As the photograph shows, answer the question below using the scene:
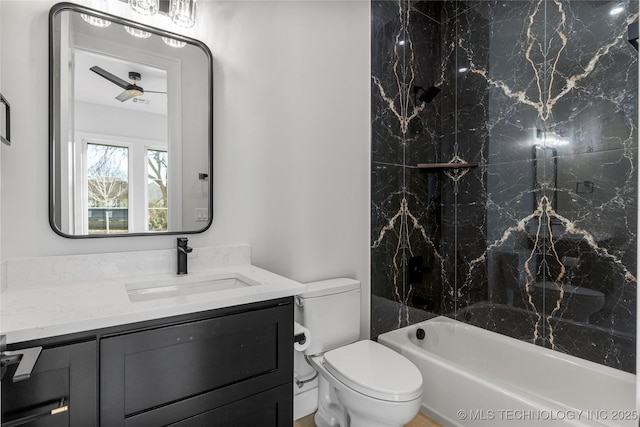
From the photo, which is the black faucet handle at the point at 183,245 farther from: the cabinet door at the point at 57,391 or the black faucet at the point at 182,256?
the cabinet door at the point at 57,391

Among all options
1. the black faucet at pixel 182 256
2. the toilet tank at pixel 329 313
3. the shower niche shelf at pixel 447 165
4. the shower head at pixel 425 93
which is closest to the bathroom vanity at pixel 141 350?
the black faucet at pixel 182 256

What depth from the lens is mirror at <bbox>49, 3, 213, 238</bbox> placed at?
4.64 ft

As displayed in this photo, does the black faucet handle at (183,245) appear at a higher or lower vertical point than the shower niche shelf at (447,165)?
lower

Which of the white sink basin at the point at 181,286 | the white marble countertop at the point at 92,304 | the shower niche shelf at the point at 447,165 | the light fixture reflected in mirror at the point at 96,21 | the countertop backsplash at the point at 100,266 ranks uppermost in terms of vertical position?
the light fixture reflected in mirror at the point at 96,21

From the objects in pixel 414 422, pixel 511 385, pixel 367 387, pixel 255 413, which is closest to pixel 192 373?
pixel 255 413

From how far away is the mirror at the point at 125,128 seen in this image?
142 cm

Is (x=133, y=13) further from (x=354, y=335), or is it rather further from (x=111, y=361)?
(x=354, y=335)

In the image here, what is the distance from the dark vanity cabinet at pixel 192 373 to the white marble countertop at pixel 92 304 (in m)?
0.04

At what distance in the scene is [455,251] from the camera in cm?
258

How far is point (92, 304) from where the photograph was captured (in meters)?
1.12

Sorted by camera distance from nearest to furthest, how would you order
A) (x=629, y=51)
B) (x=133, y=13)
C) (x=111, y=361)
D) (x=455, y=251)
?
(x=111, y=361) < (x=133, y=13) < (x=629, y=51) < (x=455, y=251)

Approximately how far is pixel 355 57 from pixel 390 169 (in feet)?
2.45

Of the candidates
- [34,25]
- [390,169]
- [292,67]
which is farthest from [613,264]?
[34,25]

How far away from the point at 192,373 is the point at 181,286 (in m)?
0.48
